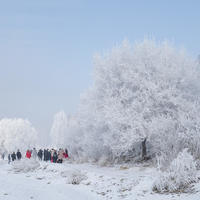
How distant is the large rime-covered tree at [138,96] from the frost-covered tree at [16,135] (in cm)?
7529

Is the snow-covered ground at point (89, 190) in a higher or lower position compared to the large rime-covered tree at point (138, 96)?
lower

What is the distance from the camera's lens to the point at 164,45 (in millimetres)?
27891

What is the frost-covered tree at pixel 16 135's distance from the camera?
101625mm

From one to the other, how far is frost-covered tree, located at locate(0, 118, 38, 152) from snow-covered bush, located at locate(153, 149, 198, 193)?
90384mm

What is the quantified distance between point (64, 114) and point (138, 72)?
78509mm

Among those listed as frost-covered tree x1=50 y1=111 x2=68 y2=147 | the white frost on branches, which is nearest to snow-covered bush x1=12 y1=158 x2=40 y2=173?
the white frost on branches

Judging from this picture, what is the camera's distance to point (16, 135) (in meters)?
106

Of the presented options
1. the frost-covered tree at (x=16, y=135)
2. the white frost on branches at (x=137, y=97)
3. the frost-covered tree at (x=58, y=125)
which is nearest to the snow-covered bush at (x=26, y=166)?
the white frost on branches at (x=137, y=97)

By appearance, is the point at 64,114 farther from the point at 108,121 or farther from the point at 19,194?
the point at 19,194

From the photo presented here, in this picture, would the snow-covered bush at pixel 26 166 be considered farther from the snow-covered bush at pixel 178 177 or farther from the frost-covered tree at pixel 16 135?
the frost-covered tree at pixel 16 135

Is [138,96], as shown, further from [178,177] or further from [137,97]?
[178,177]

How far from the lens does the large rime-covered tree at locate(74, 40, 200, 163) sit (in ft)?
77.0

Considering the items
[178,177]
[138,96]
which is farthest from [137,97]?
[178,177]

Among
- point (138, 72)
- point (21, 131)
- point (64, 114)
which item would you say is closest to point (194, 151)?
point (138, 72)
